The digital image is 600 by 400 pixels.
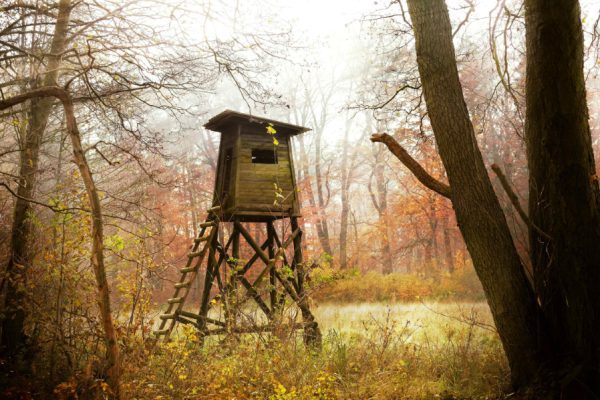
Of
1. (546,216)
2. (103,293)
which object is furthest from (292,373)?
(546,216)

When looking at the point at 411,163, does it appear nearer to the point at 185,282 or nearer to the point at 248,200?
the point at 248,200

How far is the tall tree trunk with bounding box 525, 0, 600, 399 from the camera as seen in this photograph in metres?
4.11

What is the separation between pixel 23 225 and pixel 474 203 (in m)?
6.73

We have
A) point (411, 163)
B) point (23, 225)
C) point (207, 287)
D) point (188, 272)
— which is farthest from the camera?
point (207, 287)

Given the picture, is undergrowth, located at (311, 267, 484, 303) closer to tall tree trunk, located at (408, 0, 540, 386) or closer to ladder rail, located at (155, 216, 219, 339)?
ladder rail, located at (155, 216, 219, 339)

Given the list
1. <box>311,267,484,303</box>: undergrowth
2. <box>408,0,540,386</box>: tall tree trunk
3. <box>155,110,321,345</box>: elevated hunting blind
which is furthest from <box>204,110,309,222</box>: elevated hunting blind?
<box>311,267,484,303</box>: undergrowth

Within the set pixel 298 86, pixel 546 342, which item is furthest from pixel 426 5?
pixel 298 86

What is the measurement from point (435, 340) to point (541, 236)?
4.68 meters

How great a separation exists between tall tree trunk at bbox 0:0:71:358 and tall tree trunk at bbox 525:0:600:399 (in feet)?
20.1

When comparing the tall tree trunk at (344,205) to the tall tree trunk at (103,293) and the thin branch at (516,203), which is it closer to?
the thin branch at (516,203)

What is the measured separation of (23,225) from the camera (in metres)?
7.20

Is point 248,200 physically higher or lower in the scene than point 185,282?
higher

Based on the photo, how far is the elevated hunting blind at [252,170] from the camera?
938 cm

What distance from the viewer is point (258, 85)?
691 cm
